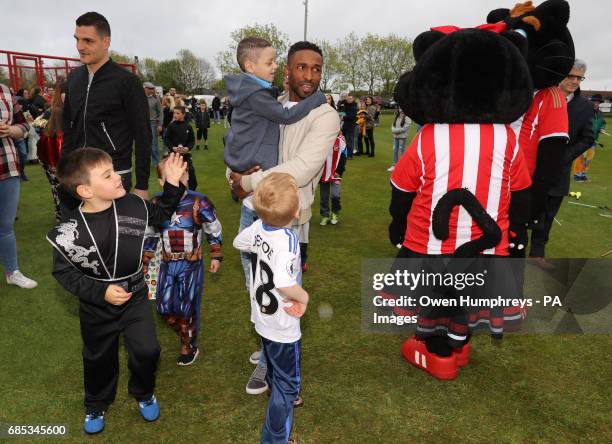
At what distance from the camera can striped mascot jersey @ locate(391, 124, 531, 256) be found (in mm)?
2682

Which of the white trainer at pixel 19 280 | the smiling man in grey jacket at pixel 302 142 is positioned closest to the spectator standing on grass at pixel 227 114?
the smiling man in grey jacket at pixel 302 142

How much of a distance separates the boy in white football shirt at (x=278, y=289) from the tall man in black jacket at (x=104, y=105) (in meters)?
1.47

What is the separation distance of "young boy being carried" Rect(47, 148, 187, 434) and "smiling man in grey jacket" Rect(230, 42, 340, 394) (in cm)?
50

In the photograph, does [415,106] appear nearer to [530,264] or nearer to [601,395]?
[601,395]

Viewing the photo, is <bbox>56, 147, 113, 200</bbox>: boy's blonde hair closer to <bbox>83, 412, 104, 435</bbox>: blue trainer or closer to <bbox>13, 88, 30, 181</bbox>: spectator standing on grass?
<bbox>83, 412, 104, 435</bbox>: blue trainer

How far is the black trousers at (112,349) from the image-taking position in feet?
8.54

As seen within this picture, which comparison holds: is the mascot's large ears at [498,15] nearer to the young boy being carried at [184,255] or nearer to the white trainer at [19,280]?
the young boy being carried at [184,255]

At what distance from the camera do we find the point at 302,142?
112 inches

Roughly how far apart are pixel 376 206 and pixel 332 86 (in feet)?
184

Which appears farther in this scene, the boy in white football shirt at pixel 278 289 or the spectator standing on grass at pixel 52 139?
the spectator standing on grass at pixel 52 139

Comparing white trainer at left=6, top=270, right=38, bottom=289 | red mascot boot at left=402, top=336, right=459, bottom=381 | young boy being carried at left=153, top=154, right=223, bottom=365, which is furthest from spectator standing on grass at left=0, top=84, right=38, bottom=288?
red mascot boot at left=402, top=336, right=459, bottom=381

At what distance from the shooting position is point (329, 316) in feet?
13.8

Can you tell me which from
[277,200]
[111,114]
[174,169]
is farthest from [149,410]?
[111,114]

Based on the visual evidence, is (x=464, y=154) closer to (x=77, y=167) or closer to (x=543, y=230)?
(x=77, y=167)
